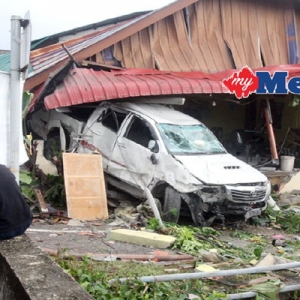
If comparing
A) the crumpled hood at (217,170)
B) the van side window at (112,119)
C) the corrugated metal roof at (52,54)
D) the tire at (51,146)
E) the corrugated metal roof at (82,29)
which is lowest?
the crumpled hood at (217,170)

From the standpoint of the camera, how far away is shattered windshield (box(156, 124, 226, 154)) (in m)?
9.84

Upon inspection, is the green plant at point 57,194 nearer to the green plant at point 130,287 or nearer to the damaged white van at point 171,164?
the damaged white van at point 171,164

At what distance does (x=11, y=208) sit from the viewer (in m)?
3.65

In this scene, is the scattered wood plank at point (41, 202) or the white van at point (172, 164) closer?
the white van at point (172, 164)

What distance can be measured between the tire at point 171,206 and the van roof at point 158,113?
181 cm

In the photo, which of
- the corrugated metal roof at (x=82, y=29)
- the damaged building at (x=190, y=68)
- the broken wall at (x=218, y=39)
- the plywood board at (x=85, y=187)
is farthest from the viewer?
the corrugated metal roof at (x=82, y=29)

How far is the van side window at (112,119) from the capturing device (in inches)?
428

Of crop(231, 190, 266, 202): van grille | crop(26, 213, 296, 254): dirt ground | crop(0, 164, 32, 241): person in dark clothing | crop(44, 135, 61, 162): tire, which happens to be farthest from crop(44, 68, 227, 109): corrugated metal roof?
crop(0, 164, 32, 241): person in dark clothing

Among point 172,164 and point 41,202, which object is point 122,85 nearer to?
point 172,164

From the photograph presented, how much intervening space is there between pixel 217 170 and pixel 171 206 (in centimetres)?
112

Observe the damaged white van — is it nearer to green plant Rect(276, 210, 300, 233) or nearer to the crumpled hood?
the crumpled hood

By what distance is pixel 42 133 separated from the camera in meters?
12.8

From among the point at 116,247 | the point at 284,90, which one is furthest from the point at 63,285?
the point at 284,90

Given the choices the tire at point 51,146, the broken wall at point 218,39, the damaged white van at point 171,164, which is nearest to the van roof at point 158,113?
the damaged white van at point 171,164
